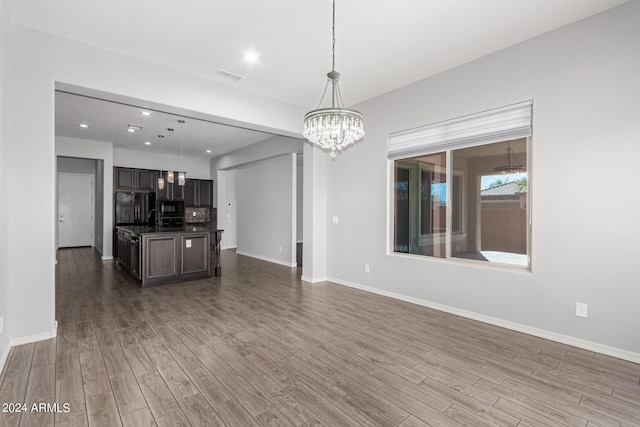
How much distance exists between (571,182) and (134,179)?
952 centimetres

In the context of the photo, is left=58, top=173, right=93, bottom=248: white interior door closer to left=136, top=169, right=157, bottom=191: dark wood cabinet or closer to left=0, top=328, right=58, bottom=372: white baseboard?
left=136, top=169, right=157, bottom=191: dark wood cabinet

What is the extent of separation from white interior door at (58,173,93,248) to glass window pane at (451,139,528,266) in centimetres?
1122

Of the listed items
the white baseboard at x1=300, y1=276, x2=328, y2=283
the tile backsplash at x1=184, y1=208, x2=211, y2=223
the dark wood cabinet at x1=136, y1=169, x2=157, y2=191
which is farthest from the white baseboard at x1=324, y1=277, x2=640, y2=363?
the dark wood cabinet at x1=136, y1=169, x2=157, y2=191

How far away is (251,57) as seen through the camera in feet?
11.7

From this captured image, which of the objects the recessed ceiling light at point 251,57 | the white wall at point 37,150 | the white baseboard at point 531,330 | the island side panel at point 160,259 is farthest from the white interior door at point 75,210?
the white baseboard at point 531,330

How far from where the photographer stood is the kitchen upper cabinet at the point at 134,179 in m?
8.40

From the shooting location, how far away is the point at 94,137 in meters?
7.44

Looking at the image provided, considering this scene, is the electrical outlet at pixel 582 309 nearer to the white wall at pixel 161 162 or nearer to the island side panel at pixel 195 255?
the island side panel at pixel 195 255

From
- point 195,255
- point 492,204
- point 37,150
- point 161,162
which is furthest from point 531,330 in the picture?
point 161,162

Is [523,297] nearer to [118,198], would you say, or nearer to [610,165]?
[610,165]

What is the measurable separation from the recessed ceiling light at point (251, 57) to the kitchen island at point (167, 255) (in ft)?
10.9

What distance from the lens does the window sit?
3479mm

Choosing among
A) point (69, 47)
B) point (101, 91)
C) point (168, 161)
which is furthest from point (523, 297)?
point (168, 161)

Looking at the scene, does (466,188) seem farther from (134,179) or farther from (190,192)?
(134,179)
